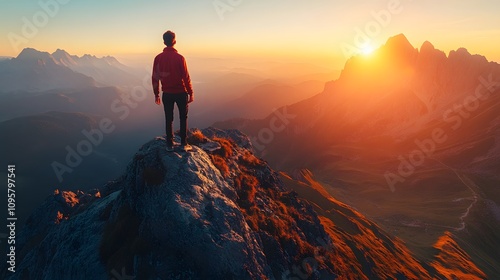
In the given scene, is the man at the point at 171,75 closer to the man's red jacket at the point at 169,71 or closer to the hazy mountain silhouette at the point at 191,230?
the man's red jacket at the point at 169,71

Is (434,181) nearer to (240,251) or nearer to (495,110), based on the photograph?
(495,110)

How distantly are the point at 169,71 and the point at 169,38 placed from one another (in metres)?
1.83

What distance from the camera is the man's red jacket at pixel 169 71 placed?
1551 centimetres

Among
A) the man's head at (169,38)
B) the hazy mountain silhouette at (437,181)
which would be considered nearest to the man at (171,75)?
the man's head at (169,38)

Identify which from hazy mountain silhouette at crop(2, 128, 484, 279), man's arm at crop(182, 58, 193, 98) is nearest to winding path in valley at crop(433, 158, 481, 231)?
hazy mountain silhouette at crop(2, 128, 484, 279)

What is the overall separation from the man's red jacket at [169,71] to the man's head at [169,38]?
264 millimetres

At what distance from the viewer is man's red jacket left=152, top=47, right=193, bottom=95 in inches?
611

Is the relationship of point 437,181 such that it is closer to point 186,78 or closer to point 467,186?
point 467,186

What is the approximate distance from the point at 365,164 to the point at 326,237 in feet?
522

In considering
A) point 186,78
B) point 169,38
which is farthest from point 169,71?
point 169,38

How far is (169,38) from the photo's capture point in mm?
15680

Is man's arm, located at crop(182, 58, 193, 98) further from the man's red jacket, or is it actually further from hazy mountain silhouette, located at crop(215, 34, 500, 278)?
hazy mountain silhouette, located at crop(215, 34, 500, 278)

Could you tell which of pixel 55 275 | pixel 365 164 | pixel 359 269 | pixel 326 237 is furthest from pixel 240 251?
pixel 365 164

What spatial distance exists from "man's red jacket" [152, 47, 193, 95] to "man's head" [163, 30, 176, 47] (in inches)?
10.4
